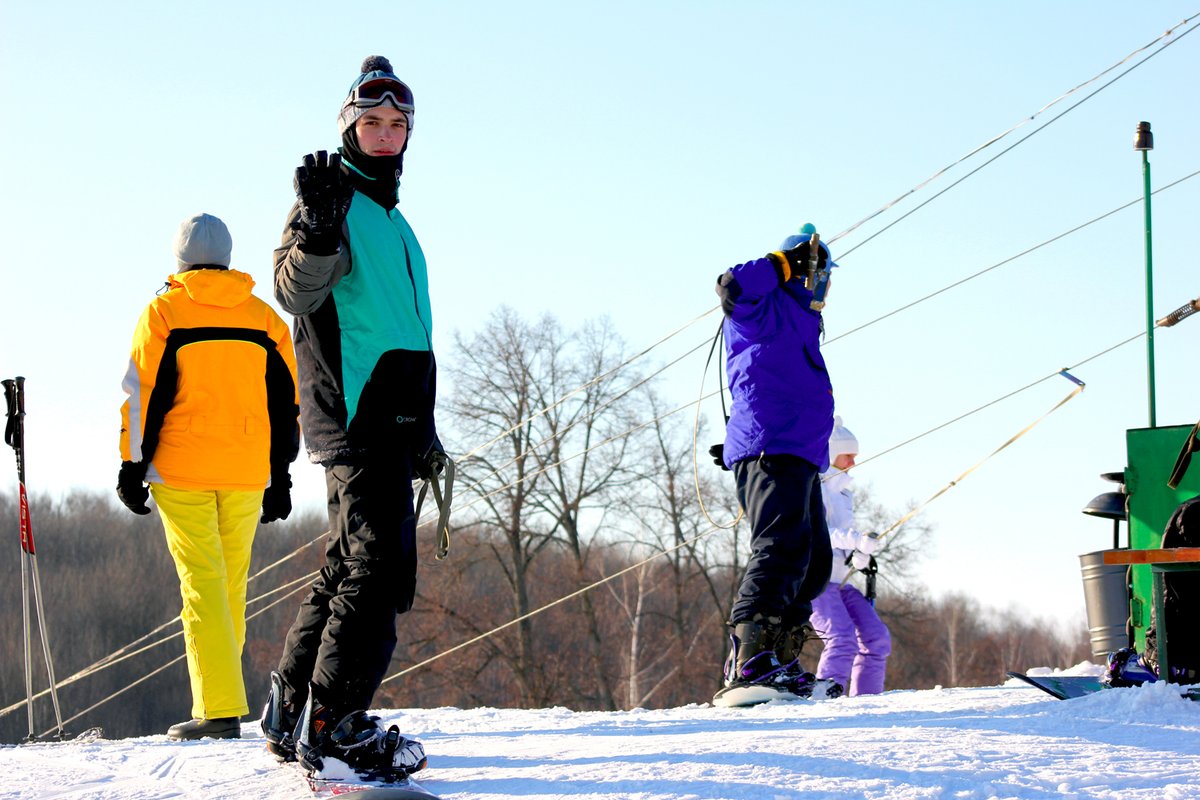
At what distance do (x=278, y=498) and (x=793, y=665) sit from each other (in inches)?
84.9

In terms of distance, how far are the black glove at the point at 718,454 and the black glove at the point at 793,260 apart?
796 mm

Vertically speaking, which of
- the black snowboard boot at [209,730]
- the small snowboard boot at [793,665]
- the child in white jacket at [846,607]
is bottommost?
the black snowboard boot at [209,730]

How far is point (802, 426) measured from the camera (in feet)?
19.8

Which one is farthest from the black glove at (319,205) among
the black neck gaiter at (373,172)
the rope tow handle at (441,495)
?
the rope tow handle at (441,495)

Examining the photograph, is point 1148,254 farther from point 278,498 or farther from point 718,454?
point 278,498

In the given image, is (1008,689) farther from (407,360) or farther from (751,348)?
(407,360)

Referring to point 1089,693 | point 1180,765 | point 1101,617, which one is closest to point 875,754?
point 1180,765

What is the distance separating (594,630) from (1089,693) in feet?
91.2

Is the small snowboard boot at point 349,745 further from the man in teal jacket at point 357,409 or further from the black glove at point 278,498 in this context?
the black glove at point 278,498

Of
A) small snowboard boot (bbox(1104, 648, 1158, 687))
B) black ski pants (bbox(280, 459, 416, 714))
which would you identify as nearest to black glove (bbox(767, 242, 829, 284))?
small snowboard boot (bbox(1104, 648, 1158, 687))

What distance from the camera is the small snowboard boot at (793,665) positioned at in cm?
601

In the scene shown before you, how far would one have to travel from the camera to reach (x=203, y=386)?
5.51 metres

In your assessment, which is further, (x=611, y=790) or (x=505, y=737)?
(x=505, y=737)

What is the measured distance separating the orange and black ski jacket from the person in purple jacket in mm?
1857
